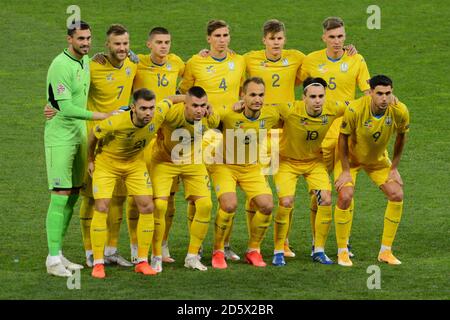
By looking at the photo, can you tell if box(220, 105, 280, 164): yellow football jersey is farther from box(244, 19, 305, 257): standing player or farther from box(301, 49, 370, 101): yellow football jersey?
box(301, 49, 370, 101): yellow football jersey

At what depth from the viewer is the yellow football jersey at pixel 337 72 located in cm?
1431

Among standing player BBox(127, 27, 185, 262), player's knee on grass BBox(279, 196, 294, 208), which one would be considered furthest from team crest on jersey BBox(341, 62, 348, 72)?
standing player BBox(127, 27, 185, 262)

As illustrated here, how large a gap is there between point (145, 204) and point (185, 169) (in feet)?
2.21

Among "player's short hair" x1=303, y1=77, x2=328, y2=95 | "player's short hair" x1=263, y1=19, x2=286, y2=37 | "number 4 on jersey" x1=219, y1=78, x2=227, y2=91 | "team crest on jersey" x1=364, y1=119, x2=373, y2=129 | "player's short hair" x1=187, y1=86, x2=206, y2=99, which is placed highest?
"player's short hair" x1=263, y1=19, x2=286, y2=37

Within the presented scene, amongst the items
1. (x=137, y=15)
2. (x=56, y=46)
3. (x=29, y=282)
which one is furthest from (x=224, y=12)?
(x=29, y=282)

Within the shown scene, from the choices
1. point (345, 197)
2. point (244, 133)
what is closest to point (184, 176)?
point (244, 133)

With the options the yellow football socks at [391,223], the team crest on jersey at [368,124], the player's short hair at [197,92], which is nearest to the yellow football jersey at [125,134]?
the player's short hair at [197,92]

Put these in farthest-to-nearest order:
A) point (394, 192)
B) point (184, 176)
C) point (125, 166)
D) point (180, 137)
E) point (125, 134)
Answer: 1. point (394, 192)
2. point (184, 176)
3. point (180, 137)
4. point (125, 166)
5. point (125, 134)

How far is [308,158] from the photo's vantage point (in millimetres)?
13945

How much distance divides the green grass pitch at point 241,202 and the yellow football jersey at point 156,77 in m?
1.86

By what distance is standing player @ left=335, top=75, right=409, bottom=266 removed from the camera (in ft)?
44.5

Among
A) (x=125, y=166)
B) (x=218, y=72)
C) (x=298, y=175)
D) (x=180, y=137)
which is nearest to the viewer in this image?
(x=125, y=166)

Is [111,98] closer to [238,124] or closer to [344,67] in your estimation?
[238,124]

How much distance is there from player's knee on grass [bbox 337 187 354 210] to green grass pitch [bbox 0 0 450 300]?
64 cm
